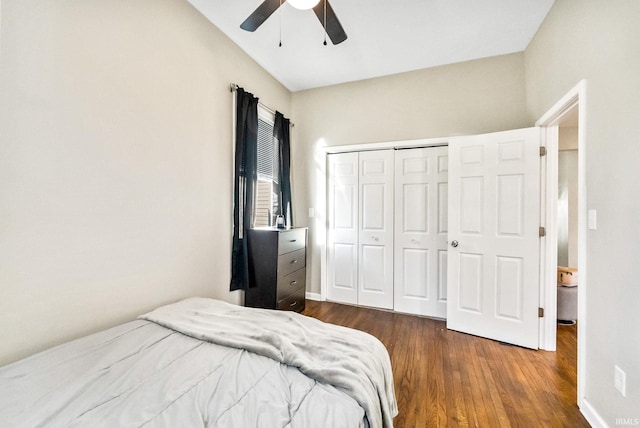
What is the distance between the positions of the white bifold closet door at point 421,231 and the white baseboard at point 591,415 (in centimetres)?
141

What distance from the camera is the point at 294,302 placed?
9.62 ft

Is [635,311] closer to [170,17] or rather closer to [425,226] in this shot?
[425,226]

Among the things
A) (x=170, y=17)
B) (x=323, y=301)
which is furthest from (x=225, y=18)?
(x=323, y=301)

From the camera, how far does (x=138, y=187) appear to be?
1.74m

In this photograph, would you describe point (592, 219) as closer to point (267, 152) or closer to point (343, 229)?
point (343, 229)

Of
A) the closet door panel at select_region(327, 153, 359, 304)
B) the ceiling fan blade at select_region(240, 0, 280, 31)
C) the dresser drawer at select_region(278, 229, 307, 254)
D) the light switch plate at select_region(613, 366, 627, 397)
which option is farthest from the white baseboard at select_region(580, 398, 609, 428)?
the ceiling fan blade at select_region(240, 0, 280, 31)

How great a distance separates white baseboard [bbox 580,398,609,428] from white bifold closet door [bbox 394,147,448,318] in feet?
4.61

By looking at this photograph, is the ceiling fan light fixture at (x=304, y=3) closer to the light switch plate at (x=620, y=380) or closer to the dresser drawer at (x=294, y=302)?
the dresser drawer at (x=294, y=302)

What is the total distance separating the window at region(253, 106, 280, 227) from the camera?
10.1 feet

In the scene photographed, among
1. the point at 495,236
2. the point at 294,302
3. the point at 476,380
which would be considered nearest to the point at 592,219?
the point at 495,236

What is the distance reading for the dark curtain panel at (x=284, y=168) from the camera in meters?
3.29

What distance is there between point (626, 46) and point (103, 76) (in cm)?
292

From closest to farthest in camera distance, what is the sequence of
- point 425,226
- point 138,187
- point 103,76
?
point 103,76, point 138,187, point 425,226

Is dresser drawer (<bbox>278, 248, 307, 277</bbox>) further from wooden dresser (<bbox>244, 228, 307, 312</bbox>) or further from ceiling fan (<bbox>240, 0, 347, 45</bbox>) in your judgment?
ceiling fan (<bbox>240, 0, 347, 45</bbox>)
